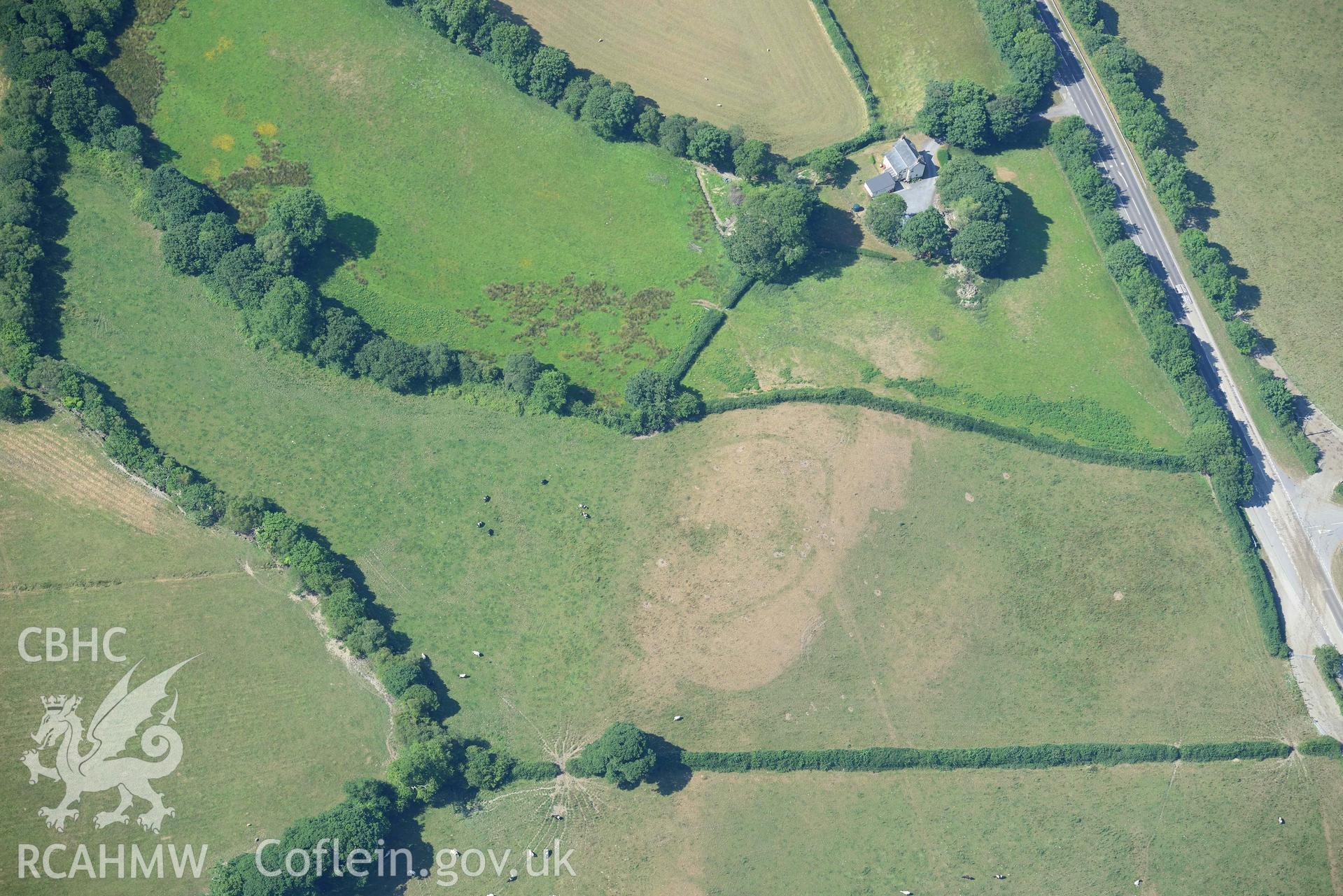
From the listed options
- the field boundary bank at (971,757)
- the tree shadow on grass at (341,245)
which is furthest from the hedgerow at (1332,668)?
the tree shadow on grass at (341,245)

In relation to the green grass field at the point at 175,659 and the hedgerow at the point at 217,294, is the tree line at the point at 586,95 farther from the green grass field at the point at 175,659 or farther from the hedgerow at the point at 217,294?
the green grass field at the point at 175,659

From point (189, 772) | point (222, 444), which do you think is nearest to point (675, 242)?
point (222, 444)

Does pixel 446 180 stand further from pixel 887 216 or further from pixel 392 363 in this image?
pixel 887 216

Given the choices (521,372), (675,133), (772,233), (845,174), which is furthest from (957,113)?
(521,372)

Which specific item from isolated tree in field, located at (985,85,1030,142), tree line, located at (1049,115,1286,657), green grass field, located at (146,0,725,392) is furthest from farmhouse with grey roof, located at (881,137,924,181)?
green grass field, located at (146,0,725,392)

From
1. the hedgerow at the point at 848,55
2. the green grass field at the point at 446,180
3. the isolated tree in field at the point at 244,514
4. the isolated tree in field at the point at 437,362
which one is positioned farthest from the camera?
the hedgerow at the point at 848,55
